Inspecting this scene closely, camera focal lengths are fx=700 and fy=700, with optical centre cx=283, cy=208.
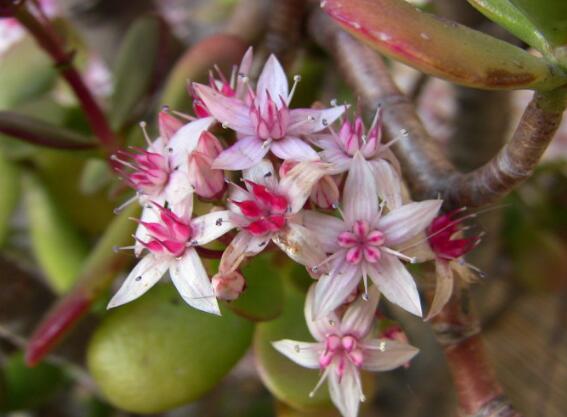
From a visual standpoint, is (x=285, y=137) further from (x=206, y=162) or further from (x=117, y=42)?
(x=117, y=42)

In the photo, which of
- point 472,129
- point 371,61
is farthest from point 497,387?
point 472,129

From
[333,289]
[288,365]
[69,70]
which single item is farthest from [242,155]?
[69,70]

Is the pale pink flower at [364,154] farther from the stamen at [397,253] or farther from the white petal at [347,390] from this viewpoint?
the white petal at [347,390]

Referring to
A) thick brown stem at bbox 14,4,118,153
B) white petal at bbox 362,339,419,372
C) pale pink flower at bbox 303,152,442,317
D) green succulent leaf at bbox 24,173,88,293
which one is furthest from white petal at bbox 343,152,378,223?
green succulent leaf at bbox 24,173,88,293

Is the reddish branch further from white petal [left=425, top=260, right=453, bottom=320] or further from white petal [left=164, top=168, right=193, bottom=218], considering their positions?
white petal [left=164, top=168, right=193, bottom=218]

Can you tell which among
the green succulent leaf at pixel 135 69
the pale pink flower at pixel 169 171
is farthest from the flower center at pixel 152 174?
the green succulent leaf at pixel 135 69
